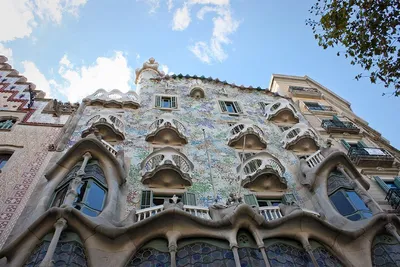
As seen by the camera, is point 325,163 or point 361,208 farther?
point 325,163

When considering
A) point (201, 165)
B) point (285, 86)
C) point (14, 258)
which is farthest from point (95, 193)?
point (285, 86)

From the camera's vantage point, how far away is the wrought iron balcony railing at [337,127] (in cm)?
1856

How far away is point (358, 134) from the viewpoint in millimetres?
18844

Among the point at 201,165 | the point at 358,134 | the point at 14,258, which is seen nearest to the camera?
the point at 14,258

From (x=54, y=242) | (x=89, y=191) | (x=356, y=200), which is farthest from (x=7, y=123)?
(x=356, y=200)

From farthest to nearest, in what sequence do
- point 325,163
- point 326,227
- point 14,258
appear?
point 325,163 < point 326,227 < point 14,258

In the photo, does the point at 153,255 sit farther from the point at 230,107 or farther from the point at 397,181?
the point at 230,107

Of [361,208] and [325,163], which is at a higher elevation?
[325,163]

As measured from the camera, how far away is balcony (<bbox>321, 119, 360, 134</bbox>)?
18.6 m

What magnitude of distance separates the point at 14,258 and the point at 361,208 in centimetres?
1051

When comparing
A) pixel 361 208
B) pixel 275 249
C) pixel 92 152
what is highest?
pixel 92 152

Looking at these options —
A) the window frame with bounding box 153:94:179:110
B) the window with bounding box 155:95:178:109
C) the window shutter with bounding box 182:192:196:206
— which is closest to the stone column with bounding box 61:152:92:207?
the window shutter with bounding box 182:192:196:206

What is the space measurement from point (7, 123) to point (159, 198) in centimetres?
791

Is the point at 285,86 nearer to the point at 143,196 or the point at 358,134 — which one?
the point at 358,134
